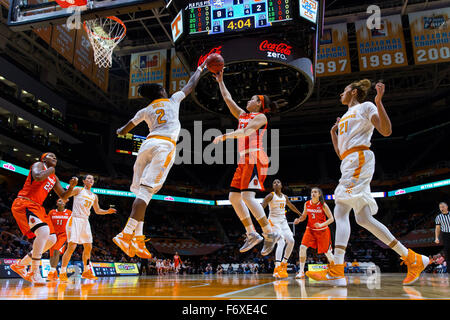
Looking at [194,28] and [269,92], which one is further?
[269,92]

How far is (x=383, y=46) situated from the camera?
1473cm

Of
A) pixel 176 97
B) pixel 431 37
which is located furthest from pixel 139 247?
pixel 431 37

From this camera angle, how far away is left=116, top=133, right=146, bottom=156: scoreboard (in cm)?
2881

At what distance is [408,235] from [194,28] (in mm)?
22099

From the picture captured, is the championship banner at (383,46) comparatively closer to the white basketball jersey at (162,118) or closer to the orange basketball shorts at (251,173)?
the orange basketball shorts at (251,173)

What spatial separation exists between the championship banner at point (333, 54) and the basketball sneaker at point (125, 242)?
1302 centimetres

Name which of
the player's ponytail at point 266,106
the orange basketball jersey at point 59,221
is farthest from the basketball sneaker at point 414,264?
the orange basketball jersey at point 59,221

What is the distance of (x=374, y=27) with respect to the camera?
15.2m

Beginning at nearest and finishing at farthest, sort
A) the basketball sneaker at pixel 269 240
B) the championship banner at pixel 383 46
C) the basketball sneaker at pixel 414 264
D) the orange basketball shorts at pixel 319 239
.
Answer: the basketball sneaker at pixel 414 264 < the basketball sneaker at pixel 269 240 < the orange basketball shorts at pixel 319 239 < the championship banner at pixel 383 46

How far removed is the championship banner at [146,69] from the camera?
645 inches

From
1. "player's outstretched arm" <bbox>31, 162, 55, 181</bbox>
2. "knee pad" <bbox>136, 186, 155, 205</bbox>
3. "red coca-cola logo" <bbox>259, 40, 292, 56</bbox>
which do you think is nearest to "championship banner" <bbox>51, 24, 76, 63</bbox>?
"red coca-cola logo" <bbox>259, 40, 292, 56</bbox>
